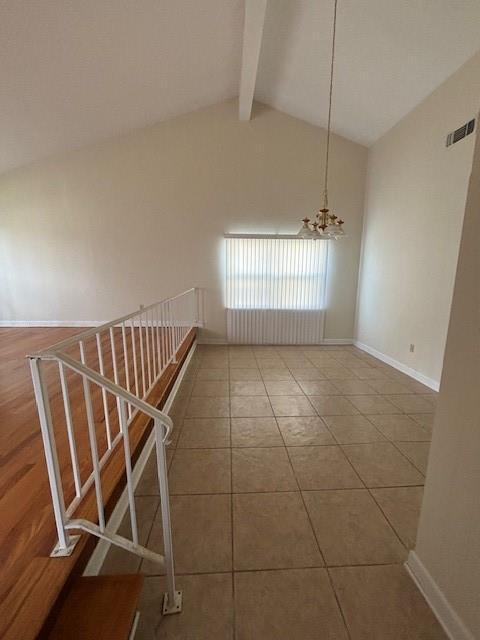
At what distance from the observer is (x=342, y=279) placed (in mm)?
4945

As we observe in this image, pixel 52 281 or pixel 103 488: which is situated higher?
pixel 52 281

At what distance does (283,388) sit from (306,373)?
0.65 metres

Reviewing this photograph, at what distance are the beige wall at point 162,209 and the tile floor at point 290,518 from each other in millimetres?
2806

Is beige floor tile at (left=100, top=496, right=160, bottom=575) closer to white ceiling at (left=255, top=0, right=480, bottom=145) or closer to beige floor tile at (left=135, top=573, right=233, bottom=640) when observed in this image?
beige floor tile at (left=135, top=573, right=233, bottom=640)

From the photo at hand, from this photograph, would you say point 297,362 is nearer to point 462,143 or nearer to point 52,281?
point 462,143

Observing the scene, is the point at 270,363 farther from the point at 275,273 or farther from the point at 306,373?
the point at 275,273

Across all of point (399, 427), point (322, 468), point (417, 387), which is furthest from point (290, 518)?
point (417, 387)

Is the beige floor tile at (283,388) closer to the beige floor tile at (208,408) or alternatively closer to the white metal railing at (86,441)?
the beige floor tile at (208,408)

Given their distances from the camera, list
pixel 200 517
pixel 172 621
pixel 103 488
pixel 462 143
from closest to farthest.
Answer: pixel 172 621 < pixel 103 488 < pixel 200 517 < pixel 462 143

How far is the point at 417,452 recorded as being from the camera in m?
2.06

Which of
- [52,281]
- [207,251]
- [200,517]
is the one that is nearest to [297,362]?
[207,251]

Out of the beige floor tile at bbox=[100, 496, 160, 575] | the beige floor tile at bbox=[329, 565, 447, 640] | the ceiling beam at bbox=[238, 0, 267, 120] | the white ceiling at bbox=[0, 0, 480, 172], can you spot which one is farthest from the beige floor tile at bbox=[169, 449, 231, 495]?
the white ceiling at bbox=[0, 0, 480, 172]

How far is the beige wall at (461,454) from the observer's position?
0.92 m

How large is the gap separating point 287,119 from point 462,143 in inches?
112
